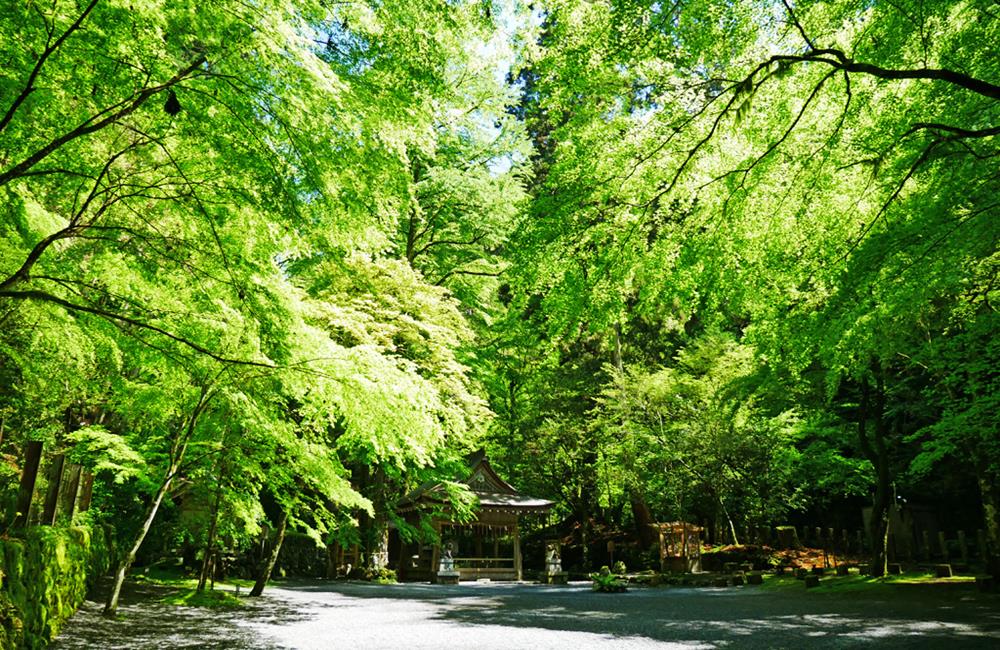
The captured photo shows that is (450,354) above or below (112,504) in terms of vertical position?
above

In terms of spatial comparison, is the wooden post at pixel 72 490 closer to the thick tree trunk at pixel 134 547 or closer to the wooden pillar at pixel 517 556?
the thick tree trunk at pixel 134 547

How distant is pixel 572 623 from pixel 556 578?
12012 mm

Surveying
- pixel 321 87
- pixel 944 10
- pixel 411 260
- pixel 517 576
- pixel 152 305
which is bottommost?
pixel 517 576

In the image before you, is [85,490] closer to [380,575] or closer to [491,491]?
[380,575]

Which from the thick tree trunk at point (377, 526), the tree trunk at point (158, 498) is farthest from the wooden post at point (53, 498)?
the thick tree trunk at point (377, 526)

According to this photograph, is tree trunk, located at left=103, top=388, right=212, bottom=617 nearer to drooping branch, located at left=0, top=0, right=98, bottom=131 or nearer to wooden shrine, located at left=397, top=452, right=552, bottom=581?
drooping branch, located at left=0, top=0, right=98, bottom=131

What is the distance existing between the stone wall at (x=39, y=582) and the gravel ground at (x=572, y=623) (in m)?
0.30

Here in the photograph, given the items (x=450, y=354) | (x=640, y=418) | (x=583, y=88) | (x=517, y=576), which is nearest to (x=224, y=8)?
(x=583, y=88)

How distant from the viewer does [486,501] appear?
66.3 feet

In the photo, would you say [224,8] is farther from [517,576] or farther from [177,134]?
[517,576]

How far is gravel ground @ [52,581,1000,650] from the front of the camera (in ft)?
21.2

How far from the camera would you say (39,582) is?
5.84 metres

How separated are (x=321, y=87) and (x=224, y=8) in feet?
1.97

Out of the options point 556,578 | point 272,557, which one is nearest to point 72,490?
point 272,557
